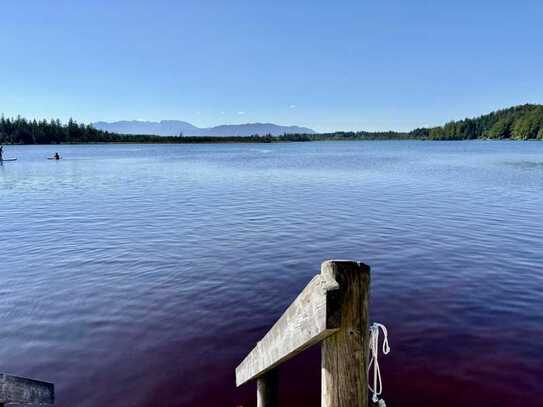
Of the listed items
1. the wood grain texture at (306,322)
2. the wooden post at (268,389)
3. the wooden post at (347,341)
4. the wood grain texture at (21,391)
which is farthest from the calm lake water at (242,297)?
the wooden post at (347,341)

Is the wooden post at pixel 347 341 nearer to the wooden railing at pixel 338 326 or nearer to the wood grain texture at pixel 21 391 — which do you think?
the wooden railing at pixel 338 326

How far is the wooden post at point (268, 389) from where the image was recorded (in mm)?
5496

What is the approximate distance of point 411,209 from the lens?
1019 inches

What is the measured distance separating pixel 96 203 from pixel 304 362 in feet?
90.2

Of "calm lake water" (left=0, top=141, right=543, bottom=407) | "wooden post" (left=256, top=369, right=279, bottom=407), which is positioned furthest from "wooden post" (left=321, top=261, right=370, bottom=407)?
"calm lake water" (left=0, top=141, right=543, bottom=407)

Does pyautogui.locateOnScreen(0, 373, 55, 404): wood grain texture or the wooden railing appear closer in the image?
the wooden railing

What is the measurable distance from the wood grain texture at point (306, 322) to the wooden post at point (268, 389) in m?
1.75

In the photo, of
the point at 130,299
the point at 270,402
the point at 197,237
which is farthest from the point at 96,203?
the point at 270,402

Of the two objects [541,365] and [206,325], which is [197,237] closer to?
[206,325]

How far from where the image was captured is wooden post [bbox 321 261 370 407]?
8.39ft

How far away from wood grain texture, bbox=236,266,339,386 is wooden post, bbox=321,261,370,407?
0.17ft

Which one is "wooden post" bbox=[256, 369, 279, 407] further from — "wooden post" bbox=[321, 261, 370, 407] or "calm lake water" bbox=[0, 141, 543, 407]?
"wooden post" bbox=[321, 261, 370, 407]

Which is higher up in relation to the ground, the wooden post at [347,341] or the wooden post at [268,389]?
the wooden post at [347,341]

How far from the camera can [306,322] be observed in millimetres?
2846
